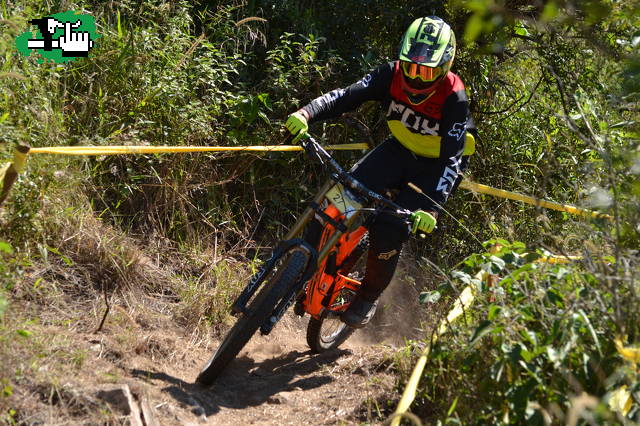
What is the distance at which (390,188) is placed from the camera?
206 inches

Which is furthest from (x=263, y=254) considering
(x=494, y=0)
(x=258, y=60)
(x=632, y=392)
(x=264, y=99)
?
(x=494, y=0)

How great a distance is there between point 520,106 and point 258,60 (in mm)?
2507

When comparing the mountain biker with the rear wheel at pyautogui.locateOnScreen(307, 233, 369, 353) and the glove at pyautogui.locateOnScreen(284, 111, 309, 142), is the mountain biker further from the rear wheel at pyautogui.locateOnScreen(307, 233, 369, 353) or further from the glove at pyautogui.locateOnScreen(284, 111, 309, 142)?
the rear wheel at pyautogui.locateOnScreen(307, 233, 369, 353)

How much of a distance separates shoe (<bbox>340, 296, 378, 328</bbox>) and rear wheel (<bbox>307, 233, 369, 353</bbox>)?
174mm

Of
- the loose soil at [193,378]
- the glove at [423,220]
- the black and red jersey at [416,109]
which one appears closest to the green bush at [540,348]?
the glove at [423,220]

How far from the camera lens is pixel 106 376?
4023 mm

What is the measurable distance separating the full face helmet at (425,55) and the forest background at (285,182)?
24.5 inches

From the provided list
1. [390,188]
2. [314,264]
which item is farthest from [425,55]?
[314,264]

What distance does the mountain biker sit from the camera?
491 centimetres

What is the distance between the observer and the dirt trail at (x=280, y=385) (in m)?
4.30

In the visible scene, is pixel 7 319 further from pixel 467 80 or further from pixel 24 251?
pixel 467 80

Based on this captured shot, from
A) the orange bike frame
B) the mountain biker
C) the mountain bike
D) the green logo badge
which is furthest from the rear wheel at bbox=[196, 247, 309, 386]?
the green logo badge

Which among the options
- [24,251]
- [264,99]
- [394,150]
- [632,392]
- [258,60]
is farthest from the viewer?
[258,60]

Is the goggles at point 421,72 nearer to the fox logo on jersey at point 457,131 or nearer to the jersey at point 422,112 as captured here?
the jersey at point 422,112
